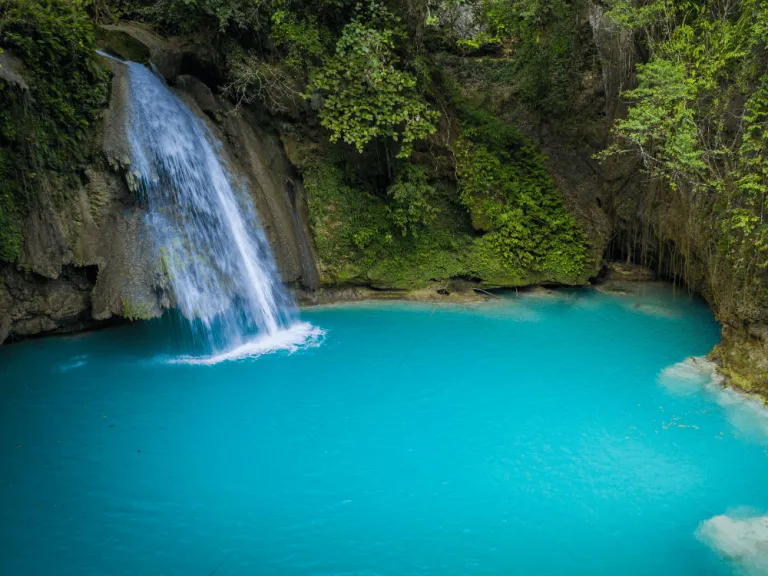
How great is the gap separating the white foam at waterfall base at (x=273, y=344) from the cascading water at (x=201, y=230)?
0.02 metres

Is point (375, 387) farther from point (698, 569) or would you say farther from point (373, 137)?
point (373, 137)

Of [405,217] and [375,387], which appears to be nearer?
[375,387]

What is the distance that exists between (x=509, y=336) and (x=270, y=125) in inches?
236

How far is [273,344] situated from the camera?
343 inches

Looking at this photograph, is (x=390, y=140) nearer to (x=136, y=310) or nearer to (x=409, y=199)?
(x=409, y=199)

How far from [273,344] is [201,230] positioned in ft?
7.18

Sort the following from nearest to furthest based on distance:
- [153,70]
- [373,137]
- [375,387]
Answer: [375,387]
[153,70]
[373,137]

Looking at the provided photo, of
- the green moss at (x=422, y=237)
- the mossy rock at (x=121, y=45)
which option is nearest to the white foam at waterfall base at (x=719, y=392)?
the green moss at (x=422, y=237)

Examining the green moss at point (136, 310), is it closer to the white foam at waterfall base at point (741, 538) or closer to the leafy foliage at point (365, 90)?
the leafy foliage at point (365, 90)

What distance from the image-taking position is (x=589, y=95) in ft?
37.5

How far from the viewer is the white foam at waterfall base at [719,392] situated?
629cm

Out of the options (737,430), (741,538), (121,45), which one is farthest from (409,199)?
(741,538)

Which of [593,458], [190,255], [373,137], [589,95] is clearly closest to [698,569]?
[593,458]

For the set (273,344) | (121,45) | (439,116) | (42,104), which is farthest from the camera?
(439,116)
